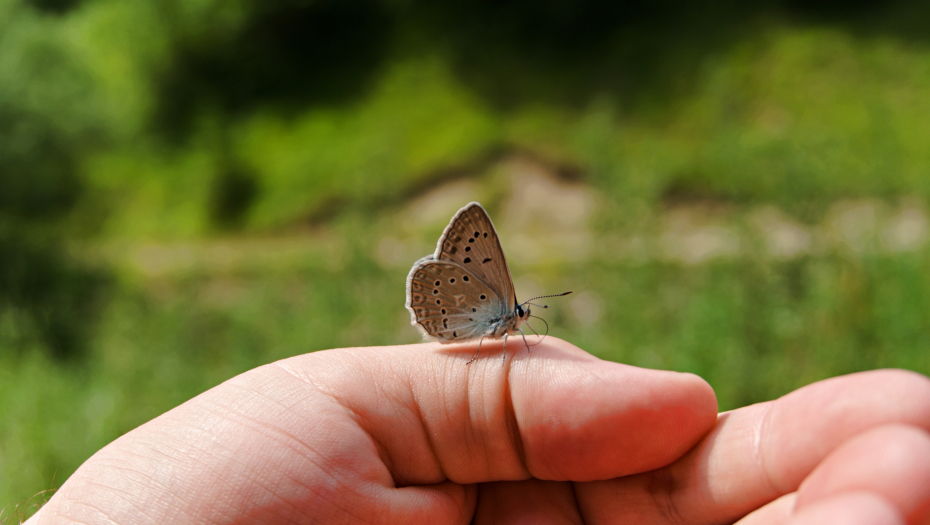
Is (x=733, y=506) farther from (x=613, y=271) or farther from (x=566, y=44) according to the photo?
(x=566, y=44)

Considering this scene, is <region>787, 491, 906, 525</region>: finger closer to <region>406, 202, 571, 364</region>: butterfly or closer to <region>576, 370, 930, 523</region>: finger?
<region>576, 370, 930, 523</region>: finger

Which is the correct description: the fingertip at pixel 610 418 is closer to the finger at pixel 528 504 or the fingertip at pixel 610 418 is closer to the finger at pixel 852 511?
the finger at pixel 528 504

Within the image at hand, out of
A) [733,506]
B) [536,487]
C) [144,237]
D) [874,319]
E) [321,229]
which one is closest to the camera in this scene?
[733,506]

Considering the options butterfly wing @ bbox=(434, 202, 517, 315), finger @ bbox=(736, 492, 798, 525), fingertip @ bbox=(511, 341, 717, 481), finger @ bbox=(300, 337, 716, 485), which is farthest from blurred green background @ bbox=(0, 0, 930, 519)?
finger @ bbox=(736, 492, 798, 525)

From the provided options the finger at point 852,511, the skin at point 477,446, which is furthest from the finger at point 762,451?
the finger at point 852,511

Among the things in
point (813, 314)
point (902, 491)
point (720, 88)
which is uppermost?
point (720, 88)

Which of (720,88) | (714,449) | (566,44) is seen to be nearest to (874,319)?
(720,88)
